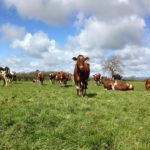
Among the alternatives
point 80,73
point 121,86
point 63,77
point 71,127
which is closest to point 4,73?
point 63,77

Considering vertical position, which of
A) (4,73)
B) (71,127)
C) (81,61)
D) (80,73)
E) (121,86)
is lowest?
(71,127)

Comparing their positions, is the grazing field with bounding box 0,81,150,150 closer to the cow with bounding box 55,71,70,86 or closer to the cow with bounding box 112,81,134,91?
the cow with bounding box 112,81,134,91

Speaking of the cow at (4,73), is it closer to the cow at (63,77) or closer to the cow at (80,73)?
the cow at (63,77)

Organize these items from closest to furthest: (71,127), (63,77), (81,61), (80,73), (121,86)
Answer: (71,127) < (81,61) < (80,73) < (121,86) < (63,77)

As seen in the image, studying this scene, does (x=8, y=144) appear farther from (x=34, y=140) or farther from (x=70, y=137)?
(x=70, y=137)

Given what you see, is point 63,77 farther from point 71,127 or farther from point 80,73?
point 71,127

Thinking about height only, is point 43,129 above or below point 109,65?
below

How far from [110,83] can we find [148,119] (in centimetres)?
1749

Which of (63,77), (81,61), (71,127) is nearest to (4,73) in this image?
(63,77)

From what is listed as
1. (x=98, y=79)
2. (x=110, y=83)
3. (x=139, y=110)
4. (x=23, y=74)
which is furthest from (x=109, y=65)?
(x=139, y=110)

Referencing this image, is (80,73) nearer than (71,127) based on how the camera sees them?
No

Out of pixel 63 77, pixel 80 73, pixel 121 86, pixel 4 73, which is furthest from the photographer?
pixel 4 73

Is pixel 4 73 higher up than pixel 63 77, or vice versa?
pixel 4 73

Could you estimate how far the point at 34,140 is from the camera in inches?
426
